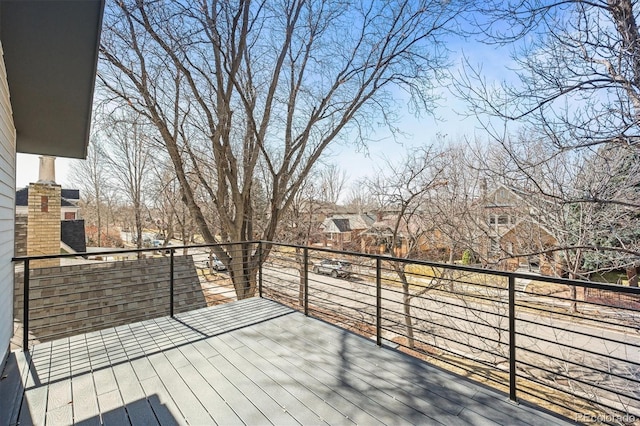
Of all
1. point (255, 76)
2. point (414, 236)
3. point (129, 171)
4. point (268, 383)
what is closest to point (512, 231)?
point (414, 236)

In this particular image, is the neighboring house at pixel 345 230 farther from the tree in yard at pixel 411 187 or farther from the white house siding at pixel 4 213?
the white house siding at pixel 4 213

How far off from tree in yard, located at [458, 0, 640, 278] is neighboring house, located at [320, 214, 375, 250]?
28.6 feet

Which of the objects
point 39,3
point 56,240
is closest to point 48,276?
point 56,240

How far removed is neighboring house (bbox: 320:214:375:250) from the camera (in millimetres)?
A: 13320

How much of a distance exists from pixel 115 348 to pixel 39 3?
2805 millimetres

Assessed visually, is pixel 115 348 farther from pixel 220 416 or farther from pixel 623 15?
pixel 623 15

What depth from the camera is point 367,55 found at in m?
7.44

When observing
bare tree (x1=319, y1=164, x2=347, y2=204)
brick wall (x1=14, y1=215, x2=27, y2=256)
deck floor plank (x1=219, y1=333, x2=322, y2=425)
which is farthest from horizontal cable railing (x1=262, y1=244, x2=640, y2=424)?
bare tree (x1=319, y1=164, x2=347, y2=204)

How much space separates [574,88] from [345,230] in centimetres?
1353

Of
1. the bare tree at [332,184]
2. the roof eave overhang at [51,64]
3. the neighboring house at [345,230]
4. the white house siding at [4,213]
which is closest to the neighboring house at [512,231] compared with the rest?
the neighboring house at [345,230]

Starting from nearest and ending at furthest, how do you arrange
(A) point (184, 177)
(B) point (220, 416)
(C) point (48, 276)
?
(B) point (220, 416) → (C) point (48, 276) → (A) point (184, 177)

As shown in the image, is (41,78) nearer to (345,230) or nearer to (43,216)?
(43,216)

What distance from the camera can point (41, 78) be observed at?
279cm

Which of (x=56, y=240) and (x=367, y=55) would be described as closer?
(x=56, y=240)
